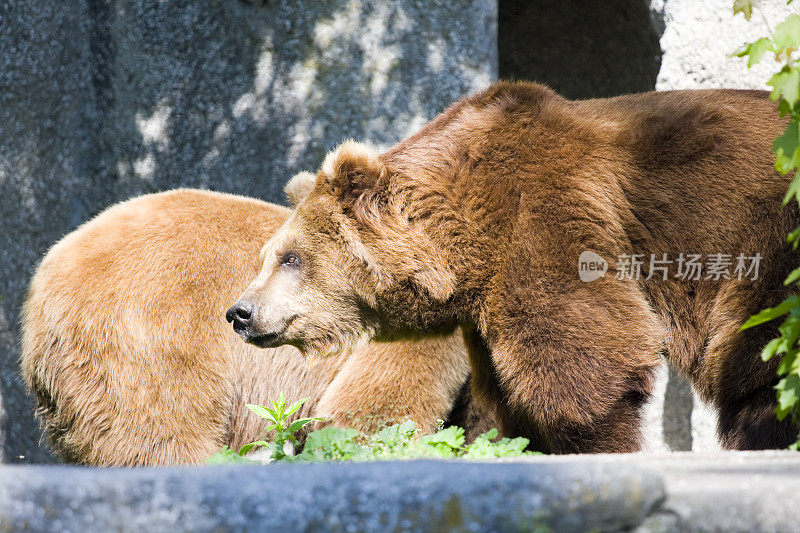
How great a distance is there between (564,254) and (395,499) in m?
2.07

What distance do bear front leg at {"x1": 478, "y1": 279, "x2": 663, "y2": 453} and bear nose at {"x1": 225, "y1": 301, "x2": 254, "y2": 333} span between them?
1257mm

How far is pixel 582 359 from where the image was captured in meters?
3.59

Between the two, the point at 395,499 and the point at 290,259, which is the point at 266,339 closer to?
the point at 290,259

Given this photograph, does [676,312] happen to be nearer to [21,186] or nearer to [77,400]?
[77,400]

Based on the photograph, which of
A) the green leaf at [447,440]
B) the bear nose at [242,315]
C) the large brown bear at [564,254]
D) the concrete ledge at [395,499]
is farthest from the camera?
the bear nose at [242,315]

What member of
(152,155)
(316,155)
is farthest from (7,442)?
(316,155)

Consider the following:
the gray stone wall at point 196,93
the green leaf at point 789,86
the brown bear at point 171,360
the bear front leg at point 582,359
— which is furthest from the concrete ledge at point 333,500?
the gray stone wall at point 196,93

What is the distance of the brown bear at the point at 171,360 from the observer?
187 inches

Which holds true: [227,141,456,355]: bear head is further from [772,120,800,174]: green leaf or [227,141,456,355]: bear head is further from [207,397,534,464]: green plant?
[772,120,800,174]: green leaf

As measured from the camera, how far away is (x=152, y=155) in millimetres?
6996

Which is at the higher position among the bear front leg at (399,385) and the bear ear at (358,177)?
the bear ear at (358,177)

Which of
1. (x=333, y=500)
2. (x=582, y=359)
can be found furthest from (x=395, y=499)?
(x=582, y=359)

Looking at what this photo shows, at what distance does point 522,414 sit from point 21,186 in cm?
479

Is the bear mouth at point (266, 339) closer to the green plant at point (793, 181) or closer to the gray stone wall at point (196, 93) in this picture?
the green plant at point (793, 181)
